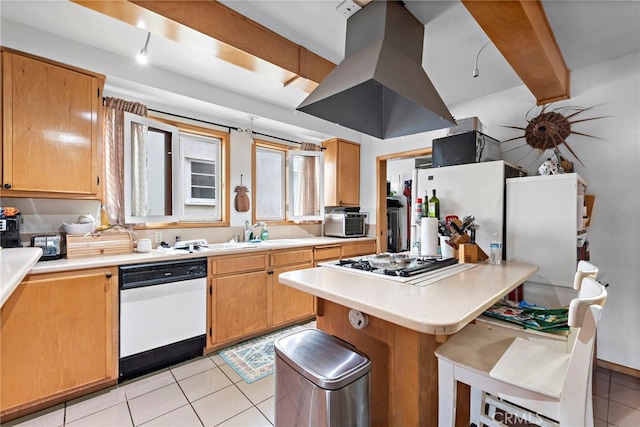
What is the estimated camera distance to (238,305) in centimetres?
259

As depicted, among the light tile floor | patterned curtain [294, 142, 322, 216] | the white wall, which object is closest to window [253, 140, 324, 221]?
patterned curtain [294, 142, 322, 216]

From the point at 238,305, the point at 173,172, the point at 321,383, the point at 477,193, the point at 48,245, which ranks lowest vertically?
the point at 238,305

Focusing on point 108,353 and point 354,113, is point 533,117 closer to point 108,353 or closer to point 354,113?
point 354,113

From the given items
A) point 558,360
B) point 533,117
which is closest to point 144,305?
point 558,360

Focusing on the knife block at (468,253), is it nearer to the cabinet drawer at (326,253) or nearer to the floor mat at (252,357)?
the floor mat at (252,357)

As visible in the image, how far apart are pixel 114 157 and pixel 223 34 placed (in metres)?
1.46

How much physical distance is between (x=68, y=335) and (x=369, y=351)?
1.93 m

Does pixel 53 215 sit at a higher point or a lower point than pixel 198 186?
lower

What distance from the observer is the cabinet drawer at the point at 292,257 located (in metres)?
2.88

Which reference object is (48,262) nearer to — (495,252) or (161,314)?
(161,314)

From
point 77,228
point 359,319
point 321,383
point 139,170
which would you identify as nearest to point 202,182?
point 139,170

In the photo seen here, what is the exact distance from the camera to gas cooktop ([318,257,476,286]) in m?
1.30

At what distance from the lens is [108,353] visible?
1.93 meters

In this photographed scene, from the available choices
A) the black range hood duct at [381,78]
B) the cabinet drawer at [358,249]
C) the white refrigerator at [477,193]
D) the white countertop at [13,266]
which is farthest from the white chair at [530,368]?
the cabinet drawer at [358,249]
